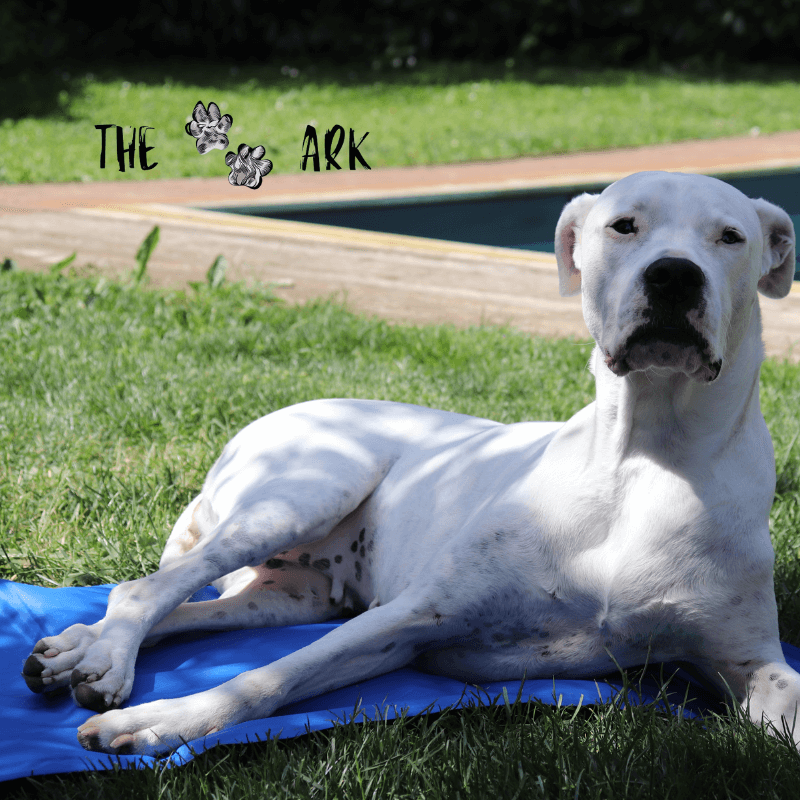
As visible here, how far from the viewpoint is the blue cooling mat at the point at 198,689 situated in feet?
6.79

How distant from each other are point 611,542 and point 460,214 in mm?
7968

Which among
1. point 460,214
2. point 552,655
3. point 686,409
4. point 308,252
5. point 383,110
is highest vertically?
point 383,110

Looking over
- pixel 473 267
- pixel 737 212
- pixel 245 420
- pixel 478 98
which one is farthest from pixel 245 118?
pixel 737 212

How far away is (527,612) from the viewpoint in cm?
231

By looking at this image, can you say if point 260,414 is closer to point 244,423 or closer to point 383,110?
point 244,423

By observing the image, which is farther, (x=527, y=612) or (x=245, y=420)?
(x=245, y=420)

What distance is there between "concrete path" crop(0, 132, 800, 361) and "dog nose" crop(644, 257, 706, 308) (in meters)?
3.70

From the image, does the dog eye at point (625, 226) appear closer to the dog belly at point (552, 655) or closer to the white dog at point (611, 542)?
the white dog at point (611, 542)

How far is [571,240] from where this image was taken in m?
2.55

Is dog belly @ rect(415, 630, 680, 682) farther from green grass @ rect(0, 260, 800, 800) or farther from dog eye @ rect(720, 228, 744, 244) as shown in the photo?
dog eye @ rect(720, 228, 744, 244)

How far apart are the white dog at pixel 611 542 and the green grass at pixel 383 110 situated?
8735mm

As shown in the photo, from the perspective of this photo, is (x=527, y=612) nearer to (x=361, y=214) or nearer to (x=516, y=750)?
(x=516, y=750)

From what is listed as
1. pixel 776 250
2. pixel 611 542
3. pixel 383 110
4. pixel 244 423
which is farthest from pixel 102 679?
pixel 383 110

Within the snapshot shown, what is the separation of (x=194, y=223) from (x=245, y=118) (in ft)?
19.0
